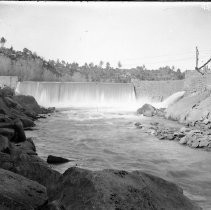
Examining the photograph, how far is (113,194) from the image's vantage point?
3.54m

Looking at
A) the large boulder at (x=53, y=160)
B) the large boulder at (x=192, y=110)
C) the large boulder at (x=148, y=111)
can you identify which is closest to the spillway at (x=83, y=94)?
the large boulder at (x=148, y=111)

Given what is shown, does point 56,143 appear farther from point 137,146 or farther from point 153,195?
point 153,195

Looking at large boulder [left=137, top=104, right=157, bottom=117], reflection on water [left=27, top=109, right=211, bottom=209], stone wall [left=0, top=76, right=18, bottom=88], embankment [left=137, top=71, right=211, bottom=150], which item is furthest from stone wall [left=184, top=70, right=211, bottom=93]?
stone wall [left=0, top=76, right=18, bottom=88]

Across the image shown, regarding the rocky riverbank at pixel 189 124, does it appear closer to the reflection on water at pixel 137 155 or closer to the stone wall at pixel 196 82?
the reflection on water at pixel 137 155

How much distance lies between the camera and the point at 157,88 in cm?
3962

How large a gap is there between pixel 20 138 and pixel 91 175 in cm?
635

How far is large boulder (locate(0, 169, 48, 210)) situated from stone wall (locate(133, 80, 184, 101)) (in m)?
35.3

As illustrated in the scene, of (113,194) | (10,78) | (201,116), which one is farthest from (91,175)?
(10,78)

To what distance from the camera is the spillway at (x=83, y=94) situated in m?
39.1

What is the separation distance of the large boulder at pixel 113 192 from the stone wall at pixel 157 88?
34548 mm

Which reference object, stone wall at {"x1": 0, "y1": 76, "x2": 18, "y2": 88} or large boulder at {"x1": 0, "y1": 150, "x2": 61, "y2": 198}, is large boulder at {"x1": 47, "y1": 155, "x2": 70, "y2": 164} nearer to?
large boulder at {"x1": 0, "y1": 150, "x2": 61, "y2": 198}

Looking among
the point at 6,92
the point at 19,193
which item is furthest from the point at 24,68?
the point at 19,193

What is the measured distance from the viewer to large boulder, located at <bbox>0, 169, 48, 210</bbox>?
318cm

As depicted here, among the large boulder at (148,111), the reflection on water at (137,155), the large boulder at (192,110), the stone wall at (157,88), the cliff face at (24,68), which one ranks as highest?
the cliff face at (24,68)
